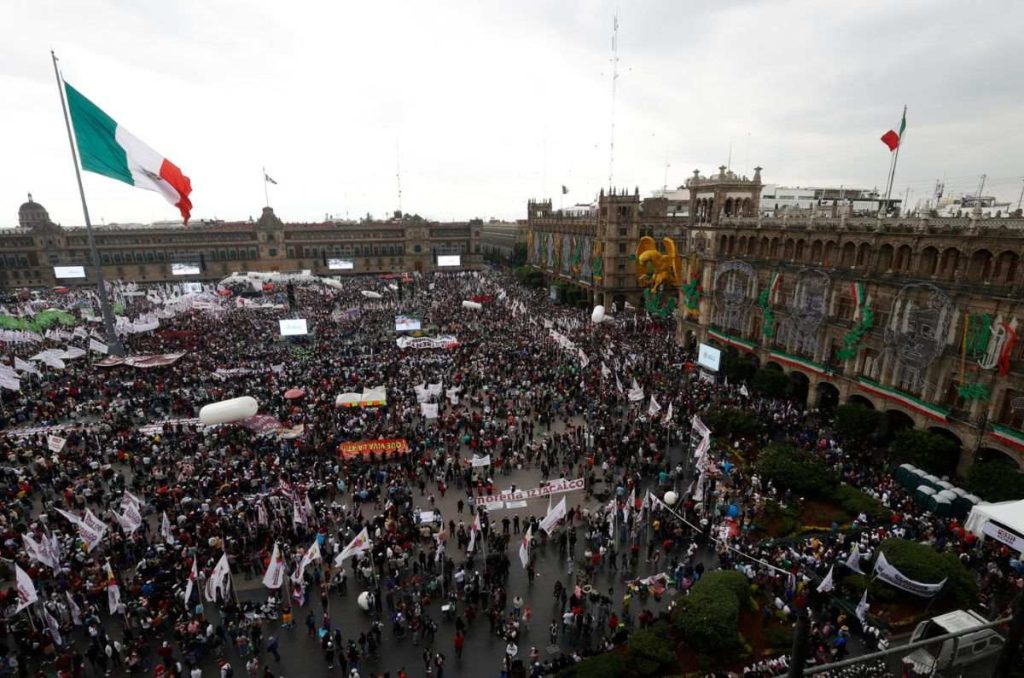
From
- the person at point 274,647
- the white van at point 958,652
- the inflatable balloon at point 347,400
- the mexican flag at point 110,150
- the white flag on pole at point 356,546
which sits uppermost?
the mexican flag at point 110,150

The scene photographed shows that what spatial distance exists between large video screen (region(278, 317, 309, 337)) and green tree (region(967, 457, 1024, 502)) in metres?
48.8

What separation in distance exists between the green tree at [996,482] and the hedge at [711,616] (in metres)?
14.0

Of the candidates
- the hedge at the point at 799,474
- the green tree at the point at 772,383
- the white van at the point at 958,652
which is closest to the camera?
the white van at the point at 958,652

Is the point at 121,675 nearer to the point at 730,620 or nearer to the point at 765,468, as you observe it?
the point at 730,620

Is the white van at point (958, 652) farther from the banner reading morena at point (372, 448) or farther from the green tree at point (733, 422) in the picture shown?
the banner reading morena at point (372, 448)

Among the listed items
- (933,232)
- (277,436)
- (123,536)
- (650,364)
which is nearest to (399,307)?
(650,364)

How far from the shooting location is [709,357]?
40.3 m

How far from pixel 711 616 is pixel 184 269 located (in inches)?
4740

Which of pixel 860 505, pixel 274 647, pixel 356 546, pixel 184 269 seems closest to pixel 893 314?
pixel 860 505

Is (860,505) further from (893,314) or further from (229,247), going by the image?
(229,247)

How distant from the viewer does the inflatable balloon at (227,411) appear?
2988 centimetres

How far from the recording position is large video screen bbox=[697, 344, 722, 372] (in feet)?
130

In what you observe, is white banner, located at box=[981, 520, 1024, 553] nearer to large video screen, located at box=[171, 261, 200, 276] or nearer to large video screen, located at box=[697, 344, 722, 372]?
large video screen, located at box=[697, 344, 722, 372]

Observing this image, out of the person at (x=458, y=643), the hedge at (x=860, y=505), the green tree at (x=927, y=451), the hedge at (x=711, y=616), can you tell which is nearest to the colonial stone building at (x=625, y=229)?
the green tree at (x=927, y=451)
